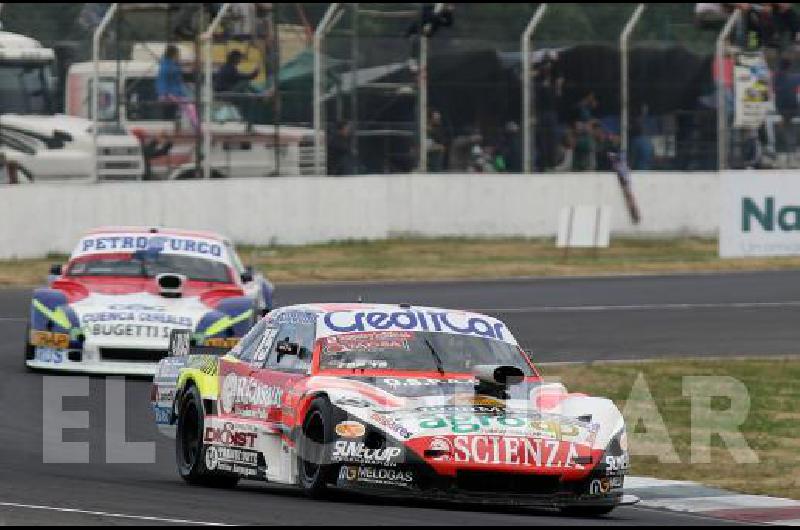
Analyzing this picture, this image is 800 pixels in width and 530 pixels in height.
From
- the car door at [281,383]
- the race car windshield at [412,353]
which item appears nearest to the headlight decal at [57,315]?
the car door at [281,383]

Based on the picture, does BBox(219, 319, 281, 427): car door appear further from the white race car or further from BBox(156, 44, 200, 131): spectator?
BBox(156, 44, 200, 131): spectator

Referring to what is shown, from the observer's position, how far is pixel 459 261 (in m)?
36.8

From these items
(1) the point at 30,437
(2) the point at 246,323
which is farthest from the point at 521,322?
(1) the point at 30,437

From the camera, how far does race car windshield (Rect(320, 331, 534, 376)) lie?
39.5 ft

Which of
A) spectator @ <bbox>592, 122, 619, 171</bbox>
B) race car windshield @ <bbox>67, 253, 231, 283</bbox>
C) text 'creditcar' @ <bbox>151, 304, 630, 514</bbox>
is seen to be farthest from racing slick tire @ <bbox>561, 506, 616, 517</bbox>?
spectator @ <bbox>592, 122, 619, 171</bbox>

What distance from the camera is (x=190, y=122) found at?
37344 mm

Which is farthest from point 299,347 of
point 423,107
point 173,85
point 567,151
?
point 567,151

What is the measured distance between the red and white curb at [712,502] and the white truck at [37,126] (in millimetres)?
21643

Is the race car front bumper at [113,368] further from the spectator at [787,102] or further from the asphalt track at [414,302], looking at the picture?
the spectator at [787,102]

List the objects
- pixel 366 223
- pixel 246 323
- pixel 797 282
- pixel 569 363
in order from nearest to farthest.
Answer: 1. pixel 246 323
2. pixel 569 363
3. pixel 797 282
4. pixel 366 223

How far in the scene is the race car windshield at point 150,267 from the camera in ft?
67.5

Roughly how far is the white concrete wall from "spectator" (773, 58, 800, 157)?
1521 mm

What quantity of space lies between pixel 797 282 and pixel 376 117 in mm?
10495

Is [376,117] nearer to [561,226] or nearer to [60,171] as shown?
[561,226]
